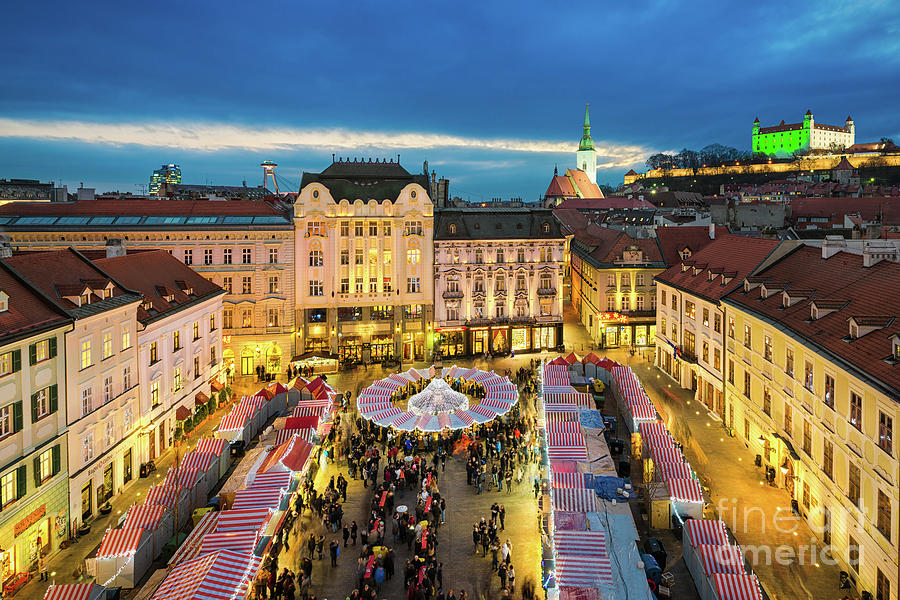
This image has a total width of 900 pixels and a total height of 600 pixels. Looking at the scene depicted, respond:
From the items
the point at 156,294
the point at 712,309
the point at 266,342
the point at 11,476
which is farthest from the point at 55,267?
the point at 712,309

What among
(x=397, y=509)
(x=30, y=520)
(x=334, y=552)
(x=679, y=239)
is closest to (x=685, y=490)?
(x=397, y=509)

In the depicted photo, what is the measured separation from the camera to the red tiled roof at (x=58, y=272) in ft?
88.5

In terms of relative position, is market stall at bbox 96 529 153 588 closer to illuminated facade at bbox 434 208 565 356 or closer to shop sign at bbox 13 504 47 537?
shop sign at bbox 13 504 47 537

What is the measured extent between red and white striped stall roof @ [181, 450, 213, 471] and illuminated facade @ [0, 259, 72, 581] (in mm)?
5225

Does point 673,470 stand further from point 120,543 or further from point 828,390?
point 120,543

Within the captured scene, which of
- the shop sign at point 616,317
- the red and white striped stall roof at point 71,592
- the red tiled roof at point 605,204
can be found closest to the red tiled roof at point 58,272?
the red and white striped stall roof at point 71,592

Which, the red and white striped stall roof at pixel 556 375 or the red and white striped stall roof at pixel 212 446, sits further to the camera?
the red and white striped stall roof at pixel 556 375

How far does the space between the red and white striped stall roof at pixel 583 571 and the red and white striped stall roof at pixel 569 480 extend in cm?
528

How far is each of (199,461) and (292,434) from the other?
5.06 meters

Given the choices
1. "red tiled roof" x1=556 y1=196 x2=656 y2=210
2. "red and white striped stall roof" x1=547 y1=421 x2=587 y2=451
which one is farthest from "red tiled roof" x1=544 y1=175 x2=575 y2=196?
"red and white striped stall roof" x1=547 y1=421 x2=587 y2=451

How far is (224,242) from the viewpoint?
5072cm

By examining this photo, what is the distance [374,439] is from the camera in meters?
36.0

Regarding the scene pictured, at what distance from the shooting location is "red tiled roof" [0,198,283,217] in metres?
49.2

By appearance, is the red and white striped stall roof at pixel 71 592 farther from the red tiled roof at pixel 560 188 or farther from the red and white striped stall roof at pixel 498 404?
the red tiled roof at pixel 560 188
